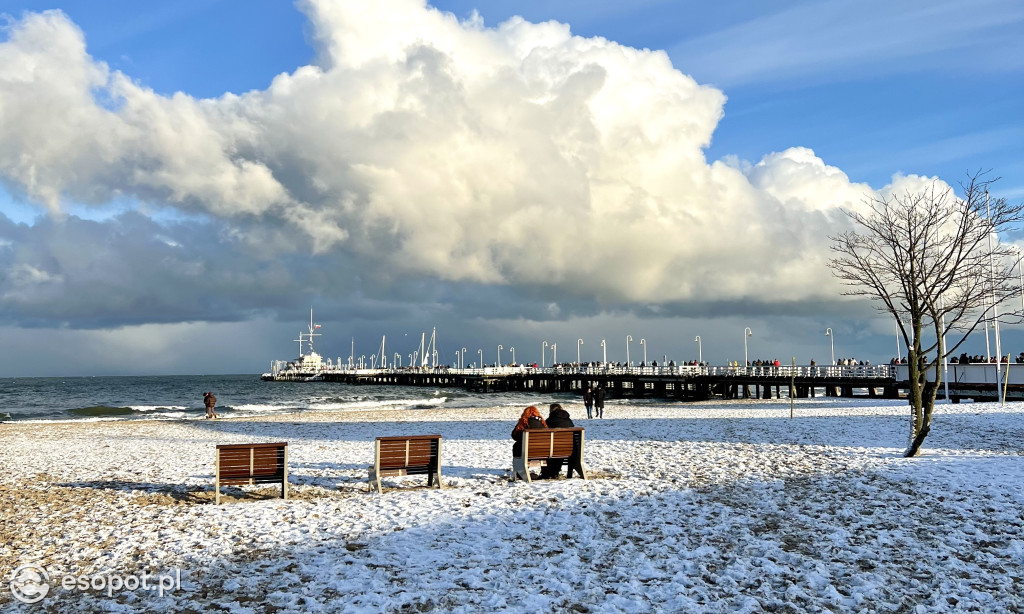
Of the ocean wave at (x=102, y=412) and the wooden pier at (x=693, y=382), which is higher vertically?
the wooden pier at (x=693, y=382)

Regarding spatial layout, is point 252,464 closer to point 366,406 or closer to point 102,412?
point 366,406

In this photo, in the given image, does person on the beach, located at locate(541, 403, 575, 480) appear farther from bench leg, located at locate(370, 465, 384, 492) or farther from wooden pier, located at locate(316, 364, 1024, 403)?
wooden pier, located at locate(316, 364, 1024, 403)

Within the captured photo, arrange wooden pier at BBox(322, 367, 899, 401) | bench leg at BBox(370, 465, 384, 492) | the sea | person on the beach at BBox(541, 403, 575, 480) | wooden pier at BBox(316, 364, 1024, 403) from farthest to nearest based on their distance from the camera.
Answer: wooden pier at BBox(322, 367, 899, 401)
the sea
wooden pier at BBox(316, 364, 1024, 403)
person on the beach at BBox(541, 403, 575, 480)
bench leg at BBox(370, 465, 384, 492)

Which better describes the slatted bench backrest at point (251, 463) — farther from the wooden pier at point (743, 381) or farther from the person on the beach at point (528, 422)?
the wooden pier at point (743, 381)

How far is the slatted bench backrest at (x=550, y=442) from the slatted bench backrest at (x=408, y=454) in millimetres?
1454

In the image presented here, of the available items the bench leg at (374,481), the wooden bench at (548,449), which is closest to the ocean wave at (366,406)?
the bench leg at (374,481)

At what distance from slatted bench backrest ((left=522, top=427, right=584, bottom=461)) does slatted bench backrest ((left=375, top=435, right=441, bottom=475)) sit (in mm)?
1454

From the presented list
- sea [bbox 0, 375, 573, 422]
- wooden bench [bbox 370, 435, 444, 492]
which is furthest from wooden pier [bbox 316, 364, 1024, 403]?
wooden bench [bbox 370, 435, 444, 492]

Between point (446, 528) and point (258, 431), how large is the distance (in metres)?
17.8

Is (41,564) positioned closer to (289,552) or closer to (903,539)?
(289,552)

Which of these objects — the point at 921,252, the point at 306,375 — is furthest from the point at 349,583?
the point at 306,375

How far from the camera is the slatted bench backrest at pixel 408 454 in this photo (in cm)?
1026

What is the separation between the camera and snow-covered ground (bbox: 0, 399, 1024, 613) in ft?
19.0

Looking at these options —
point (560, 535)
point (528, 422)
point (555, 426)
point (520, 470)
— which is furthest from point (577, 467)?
point (560, 535)
